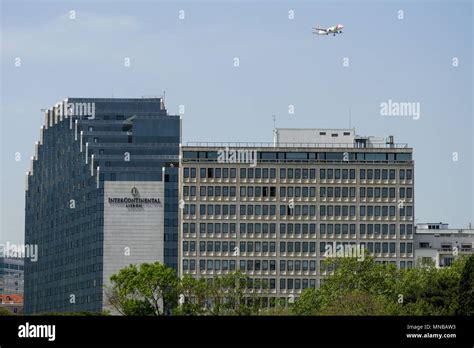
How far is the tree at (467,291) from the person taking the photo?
4852 inches

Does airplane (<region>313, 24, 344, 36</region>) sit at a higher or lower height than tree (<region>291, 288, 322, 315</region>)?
higher

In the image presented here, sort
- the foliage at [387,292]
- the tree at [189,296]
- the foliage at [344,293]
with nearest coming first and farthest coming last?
the foliage at [387,292], the foliage at [344,293], the tree at [189,296]

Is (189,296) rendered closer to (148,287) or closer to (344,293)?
(148,287)

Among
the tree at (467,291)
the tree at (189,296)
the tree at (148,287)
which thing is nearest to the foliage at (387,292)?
the tree at (467,291)

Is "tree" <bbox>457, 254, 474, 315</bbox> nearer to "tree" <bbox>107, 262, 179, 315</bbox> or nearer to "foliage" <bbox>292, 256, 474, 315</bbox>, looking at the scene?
"foliage" <bbox>292, 256, 474, 315</bbox>

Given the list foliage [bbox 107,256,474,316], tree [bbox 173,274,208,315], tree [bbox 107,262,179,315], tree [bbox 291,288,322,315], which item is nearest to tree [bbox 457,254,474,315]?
foliage [bbox 107,256,474,316]

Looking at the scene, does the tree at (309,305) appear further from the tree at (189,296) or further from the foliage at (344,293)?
the tree at (189,296)

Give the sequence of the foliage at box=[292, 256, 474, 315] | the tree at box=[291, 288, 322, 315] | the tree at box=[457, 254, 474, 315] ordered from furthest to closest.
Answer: the tree at box=[291, 288, 322, 315], the foliage at box=[292, 256, 474, 315], the tree at box=[457, 254, 474, 315]

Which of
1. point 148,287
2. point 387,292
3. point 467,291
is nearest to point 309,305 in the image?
point 387,292

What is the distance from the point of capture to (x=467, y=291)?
415ft

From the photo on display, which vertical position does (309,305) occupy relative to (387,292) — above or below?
below

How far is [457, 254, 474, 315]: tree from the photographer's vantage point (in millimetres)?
123250
